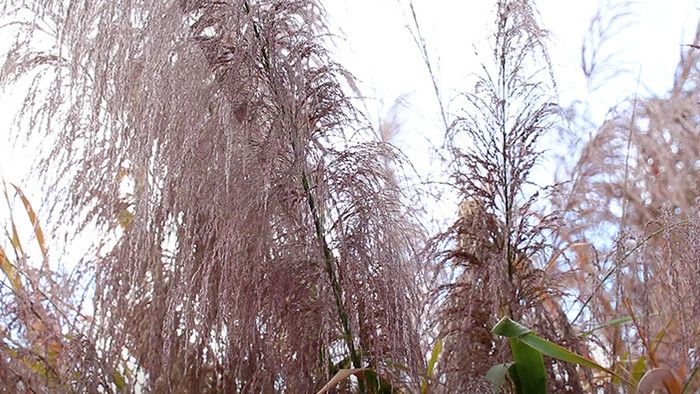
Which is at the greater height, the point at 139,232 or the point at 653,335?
the point at 139,232

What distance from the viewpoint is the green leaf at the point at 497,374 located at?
1310mm

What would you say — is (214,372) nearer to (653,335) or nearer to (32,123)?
(32,123)

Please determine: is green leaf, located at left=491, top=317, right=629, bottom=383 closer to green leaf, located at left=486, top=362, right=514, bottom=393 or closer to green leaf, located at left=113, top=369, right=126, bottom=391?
green leaf, located at left=486, top=362, right=514, bottom=393

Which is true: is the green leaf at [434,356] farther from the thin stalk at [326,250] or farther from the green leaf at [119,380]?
the green leaf at [119,380]

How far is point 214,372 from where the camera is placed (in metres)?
1.52

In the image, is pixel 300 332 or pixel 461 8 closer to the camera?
pixel 300 332

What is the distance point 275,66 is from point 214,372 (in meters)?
0.60

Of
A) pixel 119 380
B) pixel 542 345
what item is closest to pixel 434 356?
pixel 542 345

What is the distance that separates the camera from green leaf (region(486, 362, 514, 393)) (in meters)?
1.31

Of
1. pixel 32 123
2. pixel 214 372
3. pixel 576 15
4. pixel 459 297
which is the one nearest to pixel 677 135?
pixel 459 297

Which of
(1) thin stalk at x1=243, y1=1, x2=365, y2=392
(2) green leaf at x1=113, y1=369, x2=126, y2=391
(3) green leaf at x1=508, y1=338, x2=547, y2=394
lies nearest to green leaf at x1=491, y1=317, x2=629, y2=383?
(3) green leaf at x1=508, y1=338, x2=547, y2=394

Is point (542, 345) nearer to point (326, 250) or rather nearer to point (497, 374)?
point (497, 374)

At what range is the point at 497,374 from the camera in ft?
4.39

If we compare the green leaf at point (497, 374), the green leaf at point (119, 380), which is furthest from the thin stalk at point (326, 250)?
the green leaf at point (119, 380)
